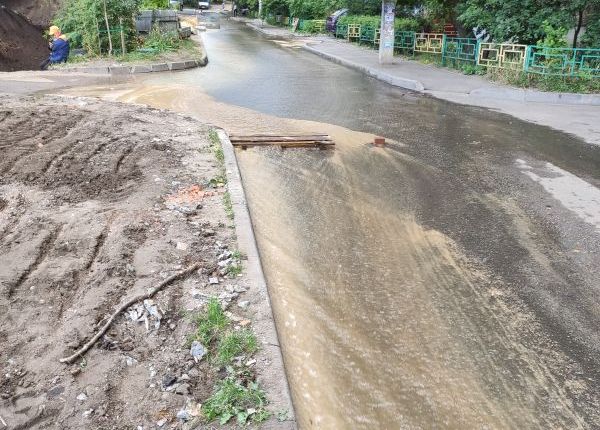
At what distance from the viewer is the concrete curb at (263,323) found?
3.17m

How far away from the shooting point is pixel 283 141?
9.11 metres

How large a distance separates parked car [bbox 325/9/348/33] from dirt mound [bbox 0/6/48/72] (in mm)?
17444

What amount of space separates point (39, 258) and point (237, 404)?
2682mm

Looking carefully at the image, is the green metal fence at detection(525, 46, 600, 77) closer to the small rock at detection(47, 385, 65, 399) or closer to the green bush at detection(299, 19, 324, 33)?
the small rock at detection(47, 385, 65, 399)

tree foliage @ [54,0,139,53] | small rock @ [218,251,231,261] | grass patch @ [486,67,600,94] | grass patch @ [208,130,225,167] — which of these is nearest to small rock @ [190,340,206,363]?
small rock @ [218,251,231,261]

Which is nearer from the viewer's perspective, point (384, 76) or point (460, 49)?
point (384, 76)

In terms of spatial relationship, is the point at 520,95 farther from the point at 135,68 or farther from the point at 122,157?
the point at 135,68

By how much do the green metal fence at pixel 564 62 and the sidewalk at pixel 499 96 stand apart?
896 mm

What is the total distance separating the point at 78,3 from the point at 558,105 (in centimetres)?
1617

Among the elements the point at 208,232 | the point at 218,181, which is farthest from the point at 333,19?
the point at 208,232

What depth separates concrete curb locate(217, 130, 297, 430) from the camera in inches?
125

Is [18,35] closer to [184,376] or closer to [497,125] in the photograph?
[497,125]

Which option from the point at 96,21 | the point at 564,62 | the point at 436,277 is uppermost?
the point at 96,21

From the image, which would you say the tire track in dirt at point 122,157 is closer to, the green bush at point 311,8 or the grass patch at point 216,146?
the grass patch at point 216,146
